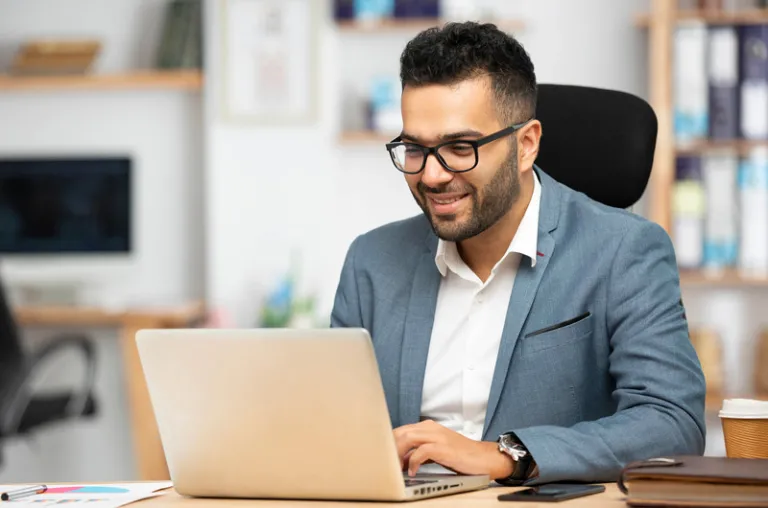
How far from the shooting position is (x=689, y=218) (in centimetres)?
368

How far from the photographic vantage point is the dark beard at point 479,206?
1713 millimetres

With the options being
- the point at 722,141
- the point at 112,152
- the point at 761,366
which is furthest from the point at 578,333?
the point at 112,152

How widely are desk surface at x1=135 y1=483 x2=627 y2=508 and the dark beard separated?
1.51 feet

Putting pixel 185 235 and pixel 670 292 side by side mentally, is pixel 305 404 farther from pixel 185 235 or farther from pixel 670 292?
pixel 185 235

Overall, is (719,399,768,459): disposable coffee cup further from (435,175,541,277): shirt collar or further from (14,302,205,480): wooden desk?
(14,302,205,480): wooden desk

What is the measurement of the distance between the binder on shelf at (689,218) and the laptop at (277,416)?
2.48 metres

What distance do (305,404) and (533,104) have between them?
2.48 feet

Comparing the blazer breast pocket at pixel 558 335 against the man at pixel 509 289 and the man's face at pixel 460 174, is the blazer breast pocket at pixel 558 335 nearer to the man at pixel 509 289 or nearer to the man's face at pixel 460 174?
the man at pixel 509 289

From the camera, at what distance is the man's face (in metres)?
1.66

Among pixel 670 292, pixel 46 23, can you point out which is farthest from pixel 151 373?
pixel 46 23

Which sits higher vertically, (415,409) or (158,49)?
(158,49)

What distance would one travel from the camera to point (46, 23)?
4430 mm

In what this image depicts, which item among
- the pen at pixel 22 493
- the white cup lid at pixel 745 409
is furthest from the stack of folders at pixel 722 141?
the pen at pixel 22 493

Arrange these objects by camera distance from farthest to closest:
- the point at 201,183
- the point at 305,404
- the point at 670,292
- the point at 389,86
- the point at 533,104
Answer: the point at 201,183 < the point at 389,86 < the point at 533,104 < the point at 670,292 < the point at 305,404
